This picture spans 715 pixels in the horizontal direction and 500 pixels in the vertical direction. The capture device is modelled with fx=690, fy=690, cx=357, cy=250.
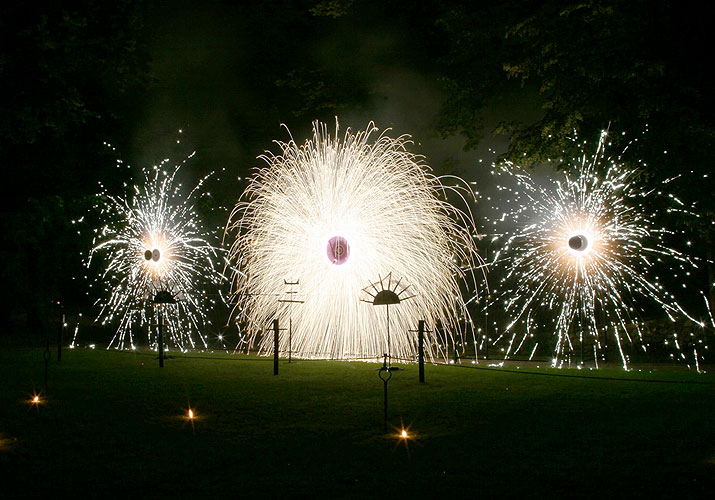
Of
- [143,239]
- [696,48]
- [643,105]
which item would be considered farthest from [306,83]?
[696,48]

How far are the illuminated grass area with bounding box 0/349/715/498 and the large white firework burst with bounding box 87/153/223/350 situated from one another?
6.69 metres

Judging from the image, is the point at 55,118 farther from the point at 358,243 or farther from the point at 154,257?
the point at 358,243

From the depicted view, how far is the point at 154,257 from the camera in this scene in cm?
2041

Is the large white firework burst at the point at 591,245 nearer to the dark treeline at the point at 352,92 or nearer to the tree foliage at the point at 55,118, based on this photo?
the dark treeline at the point at 352,92

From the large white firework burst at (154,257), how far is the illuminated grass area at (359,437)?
669 centimetres

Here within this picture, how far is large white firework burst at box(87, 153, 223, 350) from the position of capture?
68.5 ft

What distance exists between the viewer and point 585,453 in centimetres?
715

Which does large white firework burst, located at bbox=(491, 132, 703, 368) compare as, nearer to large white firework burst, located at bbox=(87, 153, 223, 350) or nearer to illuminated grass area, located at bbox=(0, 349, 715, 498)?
illuminated grass area, located at bbox=(0, 349, 715, 498)

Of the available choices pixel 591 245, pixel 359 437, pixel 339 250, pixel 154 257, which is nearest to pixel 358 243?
pixel 339 250

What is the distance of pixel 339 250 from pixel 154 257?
636 cm

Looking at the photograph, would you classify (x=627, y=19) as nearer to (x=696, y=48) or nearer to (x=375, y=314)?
(x=696, y=48)

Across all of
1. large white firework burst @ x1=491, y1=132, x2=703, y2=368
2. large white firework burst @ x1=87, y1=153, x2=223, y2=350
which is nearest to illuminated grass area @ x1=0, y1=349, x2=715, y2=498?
large white firework burst @ x1=491, y1=132, x2=703, y2=368

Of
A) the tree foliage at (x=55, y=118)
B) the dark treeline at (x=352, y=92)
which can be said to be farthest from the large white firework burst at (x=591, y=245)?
the tree foliage at (x=55, y=118)

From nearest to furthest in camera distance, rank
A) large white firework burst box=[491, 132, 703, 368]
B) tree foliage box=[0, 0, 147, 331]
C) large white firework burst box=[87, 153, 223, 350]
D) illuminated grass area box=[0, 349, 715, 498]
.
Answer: illuminated grass area box=[0, 349, 715, 498], large white firework burst box=[491, 132, 703, 368], tree foliage box=[0, 0, 147, 331], large white firework burst box=[87, 153, 223, 350]
